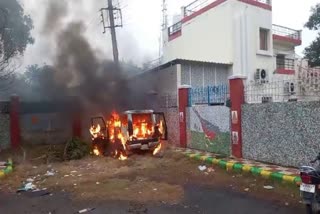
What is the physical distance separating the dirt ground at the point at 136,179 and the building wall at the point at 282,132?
1348 millimetres

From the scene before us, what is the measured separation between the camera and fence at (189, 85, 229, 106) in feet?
42.5

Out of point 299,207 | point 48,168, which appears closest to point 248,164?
point 299,207

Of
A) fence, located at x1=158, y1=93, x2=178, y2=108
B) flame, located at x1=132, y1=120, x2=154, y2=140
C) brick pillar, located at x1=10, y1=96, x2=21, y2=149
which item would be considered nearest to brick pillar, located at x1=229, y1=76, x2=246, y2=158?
flame, located at x1=132, y1=120, x2=154, y2=140

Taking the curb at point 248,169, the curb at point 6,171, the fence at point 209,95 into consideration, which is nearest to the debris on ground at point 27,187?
the curb at point 6,171

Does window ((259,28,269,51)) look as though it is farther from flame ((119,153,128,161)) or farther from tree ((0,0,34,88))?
tree ((0,0,34,88))

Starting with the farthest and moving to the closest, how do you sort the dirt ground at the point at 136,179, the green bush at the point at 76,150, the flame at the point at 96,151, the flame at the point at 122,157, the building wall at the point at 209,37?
the building wall at the point at 209,37 → the flame at the point at 96,151 → the green bush at the point at 76,150 → the flame at the point at 122,157 → the dirt ground at the point at 136,179

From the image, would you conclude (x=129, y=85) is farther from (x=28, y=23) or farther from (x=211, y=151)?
(x=28, y=23)

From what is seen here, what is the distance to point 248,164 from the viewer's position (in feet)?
33.3

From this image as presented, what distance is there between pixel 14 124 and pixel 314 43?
802 inches

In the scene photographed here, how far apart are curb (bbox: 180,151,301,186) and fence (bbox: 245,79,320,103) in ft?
7.24

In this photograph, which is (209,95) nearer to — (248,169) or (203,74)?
(203,74)

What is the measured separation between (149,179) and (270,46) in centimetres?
1478

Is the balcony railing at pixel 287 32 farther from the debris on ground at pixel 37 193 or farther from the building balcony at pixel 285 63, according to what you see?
the debris on ground at pixel 37 193

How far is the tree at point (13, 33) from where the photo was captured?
17734mm
